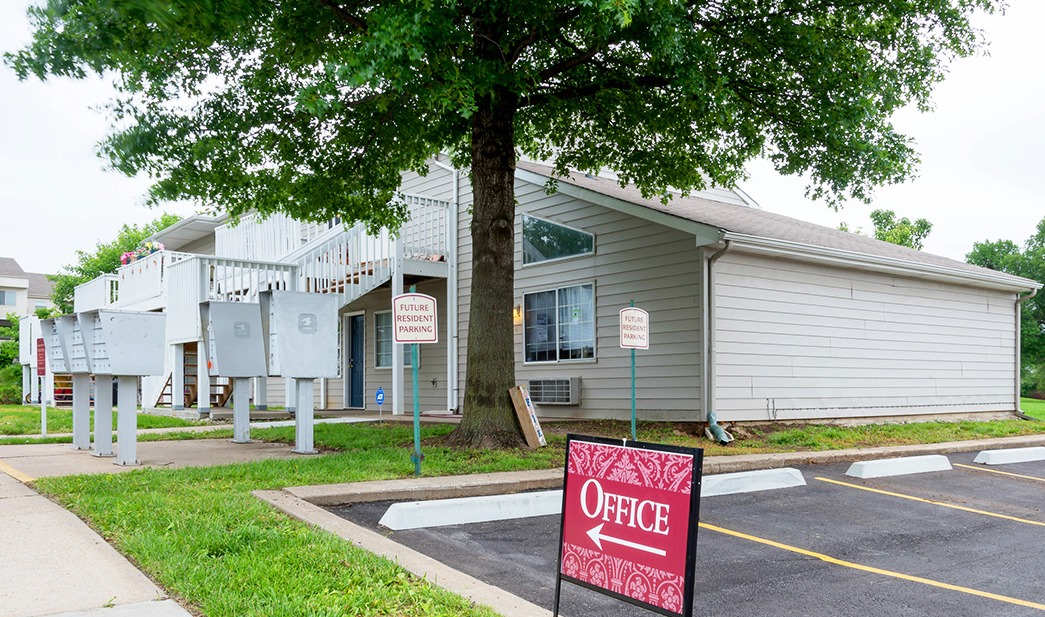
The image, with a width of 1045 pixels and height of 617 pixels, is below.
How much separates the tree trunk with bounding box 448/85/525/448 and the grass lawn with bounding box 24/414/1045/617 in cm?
53

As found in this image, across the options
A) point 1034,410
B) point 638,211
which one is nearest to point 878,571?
point 638,211

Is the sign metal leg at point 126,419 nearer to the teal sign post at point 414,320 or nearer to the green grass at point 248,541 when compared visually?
the green grass at point 248,541

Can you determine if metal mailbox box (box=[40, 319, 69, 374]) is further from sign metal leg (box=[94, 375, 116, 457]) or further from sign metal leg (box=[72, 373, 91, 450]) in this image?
sign metal leg (box=[94, 375, 116, 457])

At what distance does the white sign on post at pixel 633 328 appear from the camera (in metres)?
9.84

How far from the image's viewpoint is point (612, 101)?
1227 centimetres

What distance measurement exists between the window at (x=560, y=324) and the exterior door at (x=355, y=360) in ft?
18.2

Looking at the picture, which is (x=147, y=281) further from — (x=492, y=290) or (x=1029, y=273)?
(x=1029, y=273)

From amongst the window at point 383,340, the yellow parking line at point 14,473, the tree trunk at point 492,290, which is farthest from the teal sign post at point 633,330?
the window at point 383,340

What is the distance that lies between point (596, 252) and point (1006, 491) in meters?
7.40

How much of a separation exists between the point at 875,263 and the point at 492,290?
798 centimetres

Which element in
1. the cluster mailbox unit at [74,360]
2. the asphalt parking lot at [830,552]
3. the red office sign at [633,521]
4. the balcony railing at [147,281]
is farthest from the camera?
the balcony railing at [147,281]

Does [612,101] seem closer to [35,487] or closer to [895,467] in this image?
[895,467]

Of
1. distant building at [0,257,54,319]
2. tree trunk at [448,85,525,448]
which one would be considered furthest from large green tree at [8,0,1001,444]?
distant building at [0,257,54,319]

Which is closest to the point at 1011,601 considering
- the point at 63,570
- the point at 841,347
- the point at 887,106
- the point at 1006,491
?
the point at 1006,491
